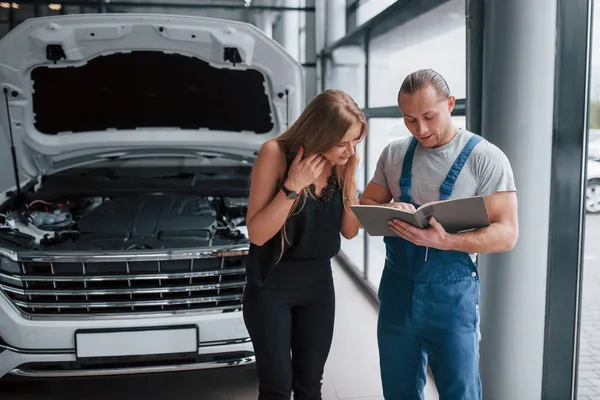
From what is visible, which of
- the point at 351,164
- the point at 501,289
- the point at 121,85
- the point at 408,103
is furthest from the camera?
the point at 121,85

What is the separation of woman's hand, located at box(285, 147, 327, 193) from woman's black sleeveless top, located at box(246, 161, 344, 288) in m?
0.07

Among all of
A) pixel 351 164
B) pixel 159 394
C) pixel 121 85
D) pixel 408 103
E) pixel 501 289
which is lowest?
pixel 159 394

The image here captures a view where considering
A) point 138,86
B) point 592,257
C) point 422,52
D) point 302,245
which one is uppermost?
point 422,52

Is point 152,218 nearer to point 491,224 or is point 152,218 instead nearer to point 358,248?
point 491,224

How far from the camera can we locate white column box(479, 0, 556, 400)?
1877mm

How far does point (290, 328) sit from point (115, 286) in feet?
3.00

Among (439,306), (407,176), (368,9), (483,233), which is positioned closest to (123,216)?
(407,176)

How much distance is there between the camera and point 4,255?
2.17 m

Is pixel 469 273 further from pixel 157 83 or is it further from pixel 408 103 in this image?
pixel 157 83

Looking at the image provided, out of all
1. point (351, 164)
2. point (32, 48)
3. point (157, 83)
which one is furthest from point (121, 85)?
point (351, 164)

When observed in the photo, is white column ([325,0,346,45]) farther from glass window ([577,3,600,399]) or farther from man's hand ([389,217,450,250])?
man's hand ([389,217,450,250])

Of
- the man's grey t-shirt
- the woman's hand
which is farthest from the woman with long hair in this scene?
the man's grey t-shirt

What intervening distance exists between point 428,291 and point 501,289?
0.67 meters

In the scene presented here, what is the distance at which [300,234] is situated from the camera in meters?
1.57
